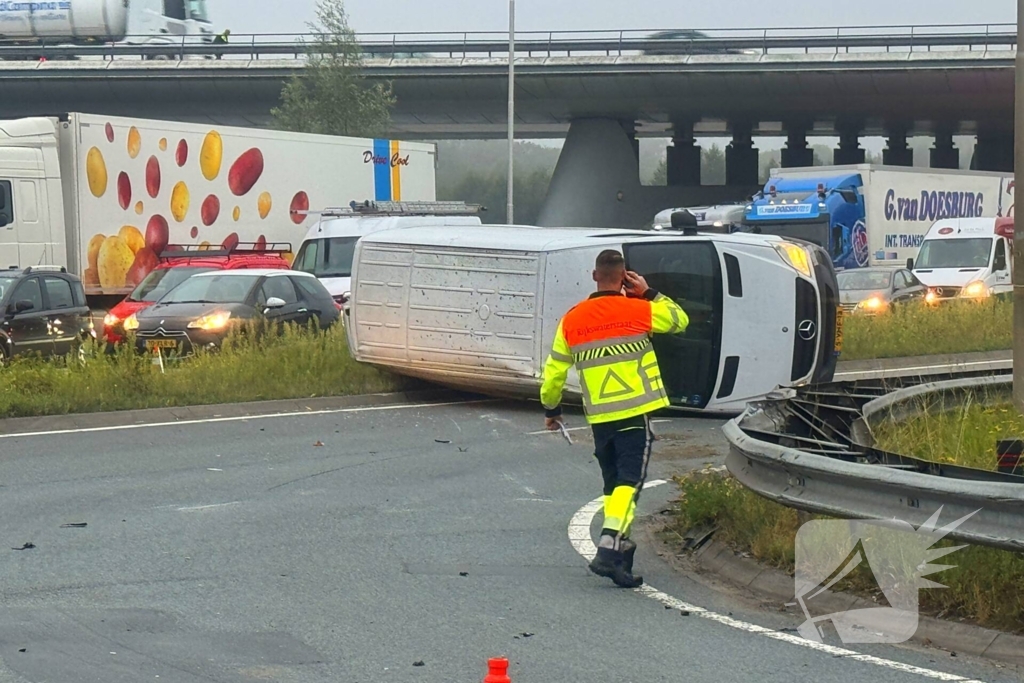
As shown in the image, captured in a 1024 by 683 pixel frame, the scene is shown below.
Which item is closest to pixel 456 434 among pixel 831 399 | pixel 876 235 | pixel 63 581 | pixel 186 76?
pixel 831 399

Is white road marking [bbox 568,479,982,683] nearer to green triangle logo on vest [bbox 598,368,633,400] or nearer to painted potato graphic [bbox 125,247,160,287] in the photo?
green triangle logo on vest [bbox 598,368,633,400]

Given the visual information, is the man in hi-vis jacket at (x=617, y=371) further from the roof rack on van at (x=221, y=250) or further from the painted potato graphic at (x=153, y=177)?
the painted potato graphic at (x=153, y=177)

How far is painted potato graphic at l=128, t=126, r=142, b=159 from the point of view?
27.0m

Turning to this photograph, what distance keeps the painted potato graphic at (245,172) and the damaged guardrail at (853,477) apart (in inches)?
834

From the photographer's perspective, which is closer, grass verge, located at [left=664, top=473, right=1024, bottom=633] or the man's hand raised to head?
grass verge, located at [left=664, top=473, right=1024, bottom=633]

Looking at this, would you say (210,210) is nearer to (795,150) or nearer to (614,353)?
(614,353)

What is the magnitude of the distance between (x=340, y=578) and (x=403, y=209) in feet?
72.6

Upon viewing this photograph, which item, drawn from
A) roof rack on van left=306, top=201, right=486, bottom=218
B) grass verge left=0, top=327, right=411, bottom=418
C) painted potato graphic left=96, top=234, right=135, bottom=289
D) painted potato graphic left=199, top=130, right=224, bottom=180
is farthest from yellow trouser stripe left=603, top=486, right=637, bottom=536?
painted potato graphic left=199, top=130, right=224, bottom=180

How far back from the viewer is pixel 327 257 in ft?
90.3

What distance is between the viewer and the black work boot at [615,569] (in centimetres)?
779

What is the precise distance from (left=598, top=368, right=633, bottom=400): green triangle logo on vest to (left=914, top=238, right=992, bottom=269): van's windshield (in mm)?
26793

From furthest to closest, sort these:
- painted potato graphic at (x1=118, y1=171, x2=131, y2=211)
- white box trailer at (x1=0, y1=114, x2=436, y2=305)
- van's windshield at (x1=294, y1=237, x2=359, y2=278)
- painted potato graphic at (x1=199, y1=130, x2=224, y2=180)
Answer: painted potato graphic at (x1=199, y1=130, x2=224, y2=180), van's windshield at (x1=294, y1=237, x2=359, y2=278), painted potato graphic at (x1=118, y1=171, x2=131, y2=211), white box trailer at (x1=0, y1=114, x2=436, y2=305)

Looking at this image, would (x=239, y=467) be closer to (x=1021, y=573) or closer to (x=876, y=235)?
(x=1021, y=573)

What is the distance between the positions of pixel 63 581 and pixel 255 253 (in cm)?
2210
